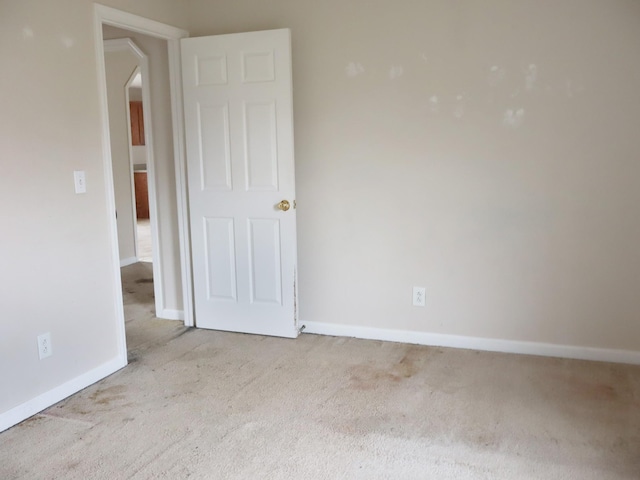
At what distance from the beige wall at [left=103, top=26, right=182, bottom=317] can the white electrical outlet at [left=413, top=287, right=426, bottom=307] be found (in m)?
1.77

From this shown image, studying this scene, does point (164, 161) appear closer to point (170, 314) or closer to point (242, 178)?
point (242, 178)

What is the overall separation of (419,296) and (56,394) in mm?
2181

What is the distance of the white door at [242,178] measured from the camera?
3451mm

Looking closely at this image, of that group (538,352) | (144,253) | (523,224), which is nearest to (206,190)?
(523,224)

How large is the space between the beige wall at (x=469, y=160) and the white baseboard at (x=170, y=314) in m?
1.10

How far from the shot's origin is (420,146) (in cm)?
335

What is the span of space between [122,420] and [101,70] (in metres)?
1.86

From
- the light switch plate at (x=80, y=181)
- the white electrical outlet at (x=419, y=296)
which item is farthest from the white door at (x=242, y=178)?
the light switch plate at (x=80, y=181)

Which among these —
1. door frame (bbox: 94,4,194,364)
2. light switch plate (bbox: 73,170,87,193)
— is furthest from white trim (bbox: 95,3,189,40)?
light switch plate (bbox: 73,170,87,193)

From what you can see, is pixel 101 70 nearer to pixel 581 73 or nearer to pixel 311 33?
pixel 311 33

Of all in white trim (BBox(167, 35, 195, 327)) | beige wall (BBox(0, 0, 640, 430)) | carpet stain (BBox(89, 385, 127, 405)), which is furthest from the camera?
white trim (BBox(167, 35, 195, 327))

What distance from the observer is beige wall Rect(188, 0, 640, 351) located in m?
3.02

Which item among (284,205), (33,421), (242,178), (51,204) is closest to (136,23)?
(242,178)

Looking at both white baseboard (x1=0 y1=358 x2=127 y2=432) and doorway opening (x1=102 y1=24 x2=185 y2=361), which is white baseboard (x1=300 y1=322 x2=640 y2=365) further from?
white baseboard (x1=0 y1=358 x2=127 y2=432)
